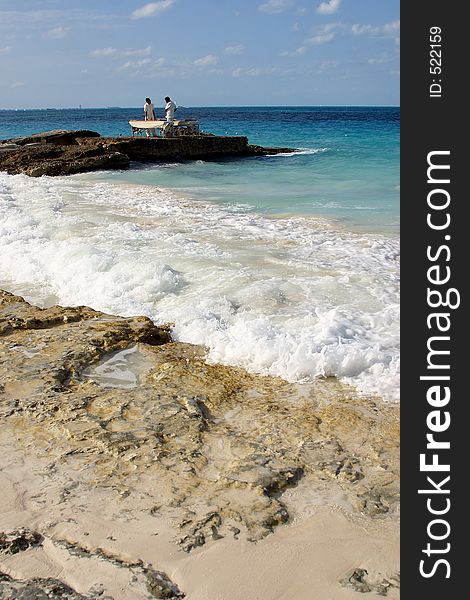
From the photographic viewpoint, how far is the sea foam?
4.83 m

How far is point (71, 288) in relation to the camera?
6906mm

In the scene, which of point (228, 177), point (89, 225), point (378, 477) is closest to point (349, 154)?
point (228, 177)

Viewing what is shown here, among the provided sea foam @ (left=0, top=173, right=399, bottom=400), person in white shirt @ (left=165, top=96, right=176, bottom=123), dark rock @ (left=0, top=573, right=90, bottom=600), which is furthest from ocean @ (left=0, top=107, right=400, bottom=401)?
person in white shirt @ (left=165, top=96, right=176, bottom=123)

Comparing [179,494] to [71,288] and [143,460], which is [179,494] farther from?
[71,288]

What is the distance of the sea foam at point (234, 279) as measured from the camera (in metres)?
4.83

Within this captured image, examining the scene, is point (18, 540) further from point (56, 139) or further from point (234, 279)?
point (56, 139)

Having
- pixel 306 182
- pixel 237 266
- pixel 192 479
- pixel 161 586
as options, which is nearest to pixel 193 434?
pixel 192 479

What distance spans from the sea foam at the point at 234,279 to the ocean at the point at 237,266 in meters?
0.01

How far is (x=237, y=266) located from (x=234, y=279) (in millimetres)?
628

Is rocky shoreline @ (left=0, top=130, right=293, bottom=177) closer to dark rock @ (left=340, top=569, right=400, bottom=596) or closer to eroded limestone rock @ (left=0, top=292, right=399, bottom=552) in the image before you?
eroded limestone rock @ (left=0, top=292, right=399, bottom=552)

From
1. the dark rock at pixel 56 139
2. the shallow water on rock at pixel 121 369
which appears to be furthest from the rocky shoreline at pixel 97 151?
the shallow water on rock at pixel 121 369

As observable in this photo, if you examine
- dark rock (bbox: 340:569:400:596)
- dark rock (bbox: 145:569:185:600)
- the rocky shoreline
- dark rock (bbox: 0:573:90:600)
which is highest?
the rocky shoreline

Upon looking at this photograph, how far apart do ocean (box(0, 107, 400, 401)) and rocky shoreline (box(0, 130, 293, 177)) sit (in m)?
4.45

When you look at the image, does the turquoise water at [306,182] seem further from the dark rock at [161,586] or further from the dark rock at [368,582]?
the dark rock at [161,586]
